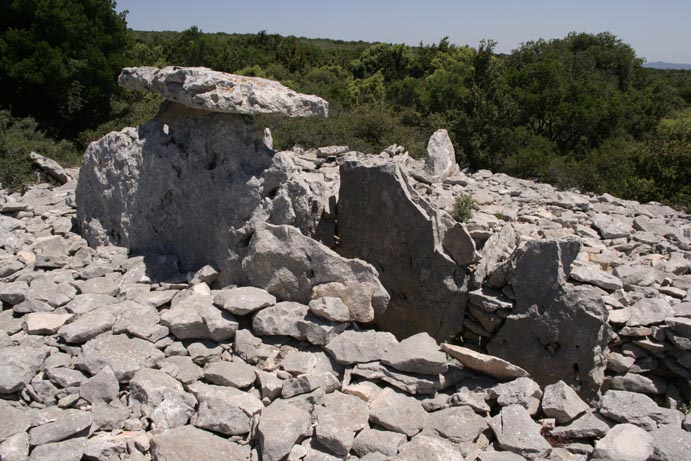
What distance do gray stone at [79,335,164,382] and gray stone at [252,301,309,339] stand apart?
872mm

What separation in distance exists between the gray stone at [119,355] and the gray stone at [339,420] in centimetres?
148

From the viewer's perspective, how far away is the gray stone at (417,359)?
466 centimetres

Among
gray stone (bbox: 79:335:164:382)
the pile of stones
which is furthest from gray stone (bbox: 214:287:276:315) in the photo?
gray stone (bbox: 79:335:164:382)

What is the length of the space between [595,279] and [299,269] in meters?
3.09

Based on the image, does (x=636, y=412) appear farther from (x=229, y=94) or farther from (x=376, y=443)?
(x=229, y=94)

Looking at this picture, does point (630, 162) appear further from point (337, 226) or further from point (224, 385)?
point (224, 385)

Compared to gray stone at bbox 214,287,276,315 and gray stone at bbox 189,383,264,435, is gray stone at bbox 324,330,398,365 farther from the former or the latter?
gray stone at bbox 189,383,264,435

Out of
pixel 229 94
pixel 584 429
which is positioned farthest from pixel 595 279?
pixel 229 94

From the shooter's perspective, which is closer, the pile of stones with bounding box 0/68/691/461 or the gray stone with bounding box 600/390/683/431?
the pile of stones with bounding box 0/68/691/461

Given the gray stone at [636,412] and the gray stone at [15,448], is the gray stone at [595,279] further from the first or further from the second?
the gray stone at [15,448]

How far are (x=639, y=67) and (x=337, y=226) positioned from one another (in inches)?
1220

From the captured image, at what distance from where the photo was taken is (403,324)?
5.96 metres

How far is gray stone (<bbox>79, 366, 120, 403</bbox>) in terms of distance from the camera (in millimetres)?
4148

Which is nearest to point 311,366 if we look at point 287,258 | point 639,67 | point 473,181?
point 287,258
